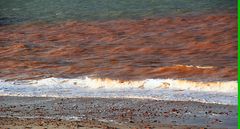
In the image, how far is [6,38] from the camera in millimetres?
31719

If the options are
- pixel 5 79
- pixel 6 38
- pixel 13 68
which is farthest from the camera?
pixel 6 38

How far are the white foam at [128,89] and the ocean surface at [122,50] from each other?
0.07 ft

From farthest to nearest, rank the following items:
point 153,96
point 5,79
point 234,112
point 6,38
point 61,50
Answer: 1. point 6,38
2. point 61,50
3. point 5,79
4. point 153,96
5. point 234,112

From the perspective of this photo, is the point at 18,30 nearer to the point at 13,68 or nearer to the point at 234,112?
the point at 13,68

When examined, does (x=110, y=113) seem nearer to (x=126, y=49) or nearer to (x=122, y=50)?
(x=122, y=50)

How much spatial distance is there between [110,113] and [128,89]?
372 centimetres

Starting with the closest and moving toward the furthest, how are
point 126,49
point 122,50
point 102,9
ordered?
point 122,50 < point 126,49 < point 102,9

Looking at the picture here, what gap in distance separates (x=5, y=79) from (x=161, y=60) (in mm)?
5203

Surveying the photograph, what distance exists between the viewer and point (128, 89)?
53.0 feet

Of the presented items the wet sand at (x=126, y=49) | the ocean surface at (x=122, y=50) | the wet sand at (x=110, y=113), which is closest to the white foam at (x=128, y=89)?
the ocean surface at (x=122, y=50)

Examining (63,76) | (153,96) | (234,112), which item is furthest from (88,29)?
(234,112)

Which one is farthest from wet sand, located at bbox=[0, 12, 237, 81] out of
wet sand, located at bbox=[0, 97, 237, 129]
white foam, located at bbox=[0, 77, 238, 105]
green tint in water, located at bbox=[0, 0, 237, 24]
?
wet sand, located at bbox=[0, 97, 237, 129]

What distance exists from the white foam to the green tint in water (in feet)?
60.5

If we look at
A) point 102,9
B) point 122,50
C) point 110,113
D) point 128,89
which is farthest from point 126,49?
point 102,9
